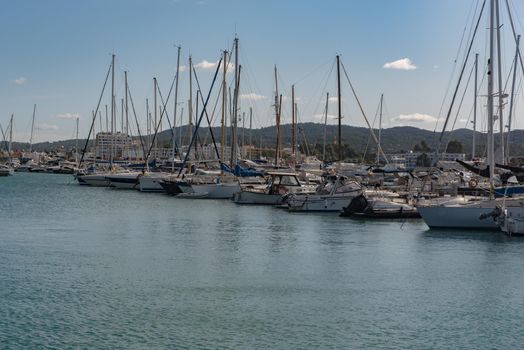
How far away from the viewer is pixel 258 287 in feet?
77.9

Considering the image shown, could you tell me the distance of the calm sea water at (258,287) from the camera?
18.0 m

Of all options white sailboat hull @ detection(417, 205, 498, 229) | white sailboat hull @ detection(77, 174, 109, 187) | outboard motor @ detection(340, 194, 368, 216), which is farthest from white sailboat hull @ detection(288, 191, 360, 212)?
white sailboat hull @ detection(77, 174, 109, 187)

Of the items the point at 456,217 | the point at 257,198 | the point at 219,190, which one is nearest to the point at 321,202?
the point at 257,198

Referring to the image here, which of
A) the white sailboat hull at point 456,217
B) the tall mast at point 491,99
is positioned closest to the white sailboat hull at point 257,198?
the white sailboat hull at point 456,217

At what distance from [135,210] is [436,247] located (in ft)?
95.6

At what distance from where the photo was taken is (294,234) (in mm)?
39312

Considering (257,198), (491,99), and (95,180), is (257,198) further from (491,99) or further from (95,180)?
(95,180)

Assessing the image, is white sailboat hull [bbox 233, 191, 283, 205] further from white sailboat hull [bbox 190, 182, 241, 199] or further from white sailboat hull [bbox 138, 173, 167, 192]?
white sailboat hull [bbox 138, 173, 167, 192]

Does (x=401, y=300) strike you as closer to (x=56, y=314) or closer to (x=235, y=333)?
(x=235, y=333)

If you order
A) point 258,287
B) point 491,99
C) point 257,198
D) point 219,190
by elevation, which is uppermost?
point 491,99

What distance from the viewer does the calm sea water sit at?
17953 mm

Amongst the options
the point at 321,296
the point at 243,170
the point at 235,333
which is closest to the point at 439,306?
the point at 321,296

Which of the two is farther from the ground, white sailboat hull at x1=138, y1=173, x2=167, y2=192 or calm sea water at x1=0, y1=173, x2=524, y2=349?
white sailboat hull at x1=138, y1=173, x2=167, y2=192

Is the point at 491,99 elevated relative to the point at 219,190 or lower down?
elevated
